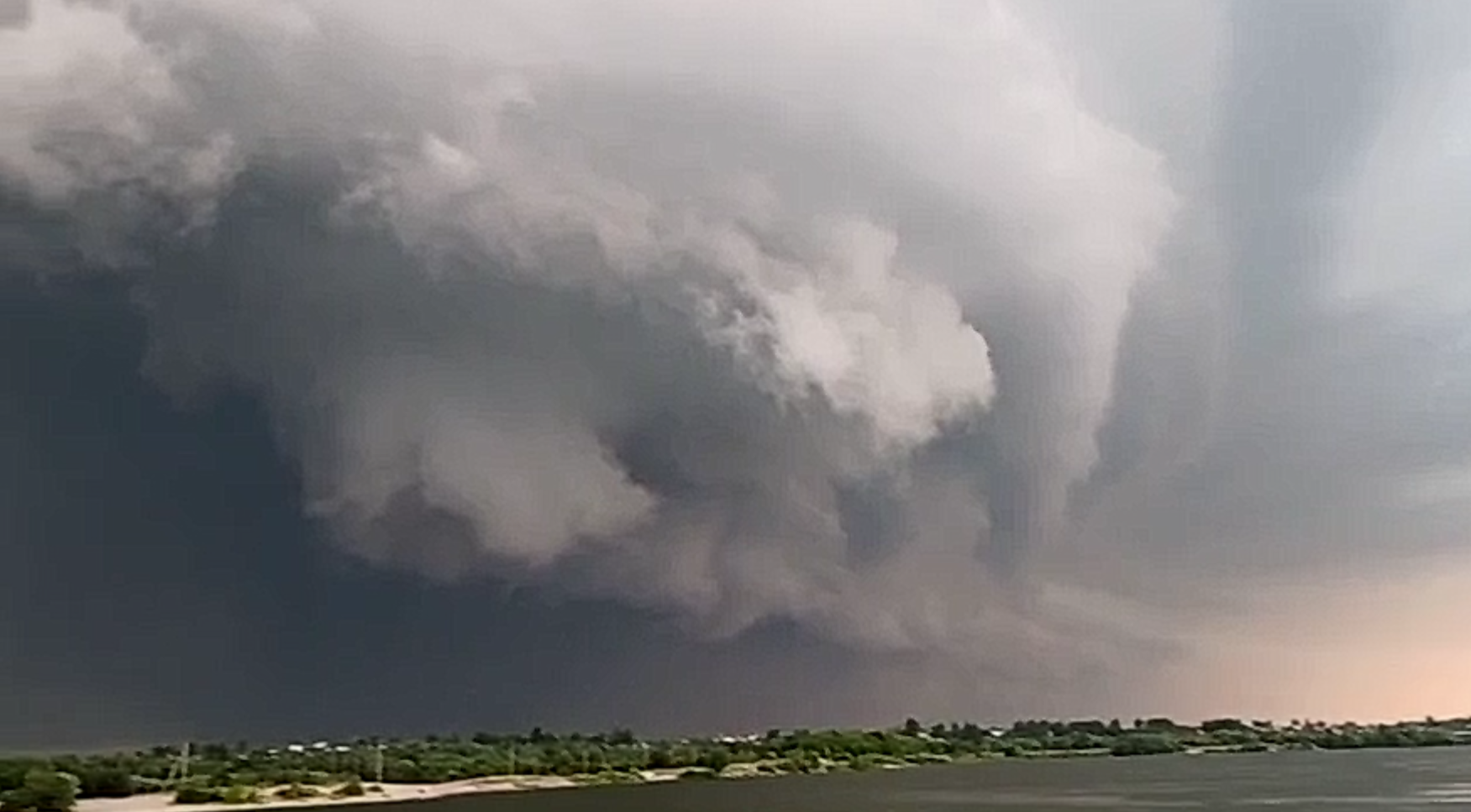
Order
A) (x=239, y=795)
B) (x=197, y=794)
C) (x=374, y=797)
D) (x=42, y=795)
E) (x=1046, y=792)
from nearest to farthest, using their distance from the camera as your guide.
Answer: (x=42, y=795), (x=239, y=795), (x=197, y=794), (x=1046, y=792), (x=374, y=797)

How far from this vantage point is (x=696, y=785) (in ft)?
355

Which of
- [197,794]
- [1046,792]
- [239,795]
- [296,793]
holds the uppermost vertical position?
[296,793]

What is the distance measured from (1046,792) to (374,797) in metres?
42.3

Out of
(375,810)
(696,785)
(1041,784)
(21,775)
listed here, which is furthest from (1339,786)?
(21,775)

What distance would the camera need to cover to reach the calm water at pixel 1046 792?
7506cm

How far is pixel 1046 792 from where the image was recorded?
96.3 meters

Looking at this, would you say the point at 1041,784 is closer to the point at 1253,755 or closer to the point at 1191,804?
the point at 1191,804

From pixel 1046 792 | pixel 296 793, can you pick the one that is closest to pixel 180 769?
pixel 296 793

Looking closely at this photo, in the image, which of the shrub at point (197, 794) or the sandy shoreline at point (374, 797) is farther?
the shrub at point (197, 794)

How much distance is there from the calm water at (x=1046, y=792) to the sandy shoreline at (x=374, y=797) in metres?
5.45

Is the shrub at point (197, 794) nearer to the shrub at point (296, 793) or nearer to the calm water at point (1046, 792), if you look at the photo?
the shrub at point (296, 793)

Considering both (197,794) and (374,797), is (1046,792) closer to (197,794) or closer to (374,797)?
(374,797)

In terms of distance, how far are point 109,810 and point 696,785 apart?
136ft

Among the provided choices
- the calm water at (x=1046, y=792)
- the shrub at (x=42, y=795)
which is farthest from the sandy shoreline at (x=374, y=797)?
the calm water at (x=1046, y=792)
